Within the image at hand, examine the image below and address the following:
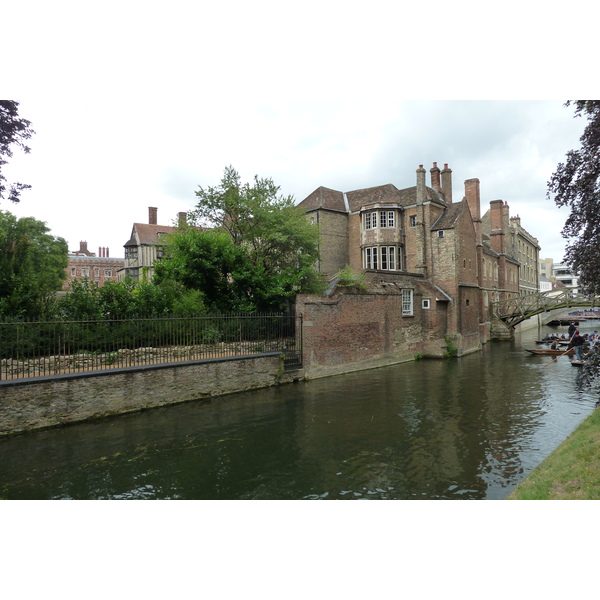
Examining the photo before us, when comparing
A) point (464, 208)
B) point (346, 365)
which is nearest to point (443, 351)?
point (346, 365)

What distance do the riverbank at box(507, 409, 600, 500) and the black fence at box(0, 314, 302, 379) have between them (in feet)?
35.4

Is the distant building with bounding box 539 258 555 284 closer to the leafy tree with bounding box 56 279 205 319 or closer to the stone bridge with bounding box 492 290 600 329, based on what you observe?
the stone bridge with bounding box 492 290 600 329

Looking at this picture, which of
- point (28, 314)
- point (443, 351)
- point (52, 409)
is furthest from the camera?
point (443, 351)

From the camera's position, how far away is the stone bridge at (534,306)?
3229 centimetres

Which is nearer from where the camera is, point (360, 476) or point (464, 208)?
point (360, 476)

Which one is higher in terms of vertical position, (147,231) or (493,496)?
(147,231)

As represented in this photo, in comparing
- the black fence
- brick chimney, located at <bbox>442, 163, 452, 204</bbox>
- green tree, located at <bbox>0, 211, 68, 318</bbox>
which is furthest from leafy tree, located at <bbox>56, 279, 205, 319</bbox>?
brick chimney, located at <bbox>442, 163, 452, 204</bbox>

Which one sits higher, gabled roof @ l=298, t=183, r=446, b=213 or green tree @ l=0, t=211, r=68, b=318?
gabled roof @ l=298, t=183, r=446, b=213

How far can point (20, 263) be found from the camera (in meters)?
14.0

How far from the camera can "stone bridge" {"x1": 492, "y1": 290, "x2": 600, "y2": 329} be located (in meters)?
32.3

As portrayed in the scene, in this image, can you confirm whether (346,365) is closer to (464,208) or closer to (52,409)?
(52,409)

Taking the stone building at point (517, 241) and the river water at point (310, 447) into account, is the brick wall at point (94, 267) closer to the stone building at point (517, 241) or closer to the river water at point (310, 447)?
the stone building at point (517, 241)

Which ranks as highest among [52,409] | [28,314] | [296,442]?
[28,314]

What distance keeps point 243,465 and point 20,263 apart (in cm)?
1139
